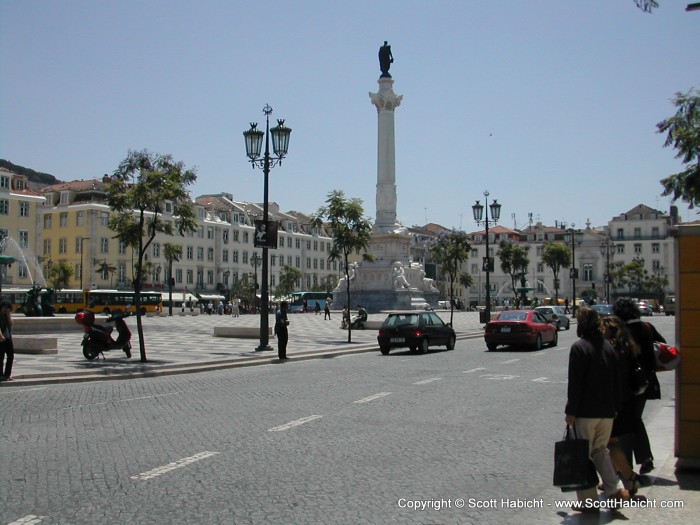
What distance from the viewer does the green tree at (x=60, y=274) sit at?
265 ft

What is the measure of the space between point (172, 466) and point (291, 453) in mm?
1358

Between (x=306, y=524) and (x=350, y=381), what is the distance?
405 inches

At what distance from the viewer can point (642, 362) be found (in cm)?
703

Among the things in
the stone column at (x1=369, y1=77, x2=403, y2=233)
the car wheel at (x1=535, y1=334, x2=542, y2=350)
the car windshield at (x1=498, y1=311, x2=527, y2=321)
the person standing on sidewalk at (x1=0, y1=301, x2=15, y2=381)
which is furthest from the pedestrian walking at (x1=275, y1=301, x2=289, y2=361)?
the stone column at (x1=369, y1=77, x2=403, y2=233)

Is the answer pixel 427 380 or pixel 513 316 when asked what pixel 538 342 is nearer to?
pixel 513 316

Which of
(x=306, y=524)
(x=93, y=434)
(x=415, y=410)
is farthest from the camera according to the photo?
(x=415, y=410)

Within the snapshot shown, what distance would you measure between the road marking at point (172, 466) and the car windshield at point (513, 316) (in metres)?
19.3

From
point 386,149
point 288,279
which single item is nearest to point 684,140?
point 386,149

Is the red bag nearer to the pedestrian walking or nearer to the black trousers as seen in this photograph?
the pedestrian walking

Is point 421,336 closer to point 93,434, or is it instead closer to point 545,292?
point 93,434

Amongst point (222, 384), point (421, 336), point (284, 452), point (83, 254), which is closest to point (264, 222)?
point (421, 336)

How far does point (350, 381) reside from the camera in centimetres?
Result: 1612

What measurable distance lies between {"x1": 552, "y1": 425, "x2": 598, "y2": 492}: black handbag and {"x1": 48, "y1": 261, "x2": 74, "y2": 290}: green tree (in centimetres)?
8103

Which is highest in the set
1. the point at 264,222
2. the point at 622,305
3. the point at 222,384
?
the point at 264,222
